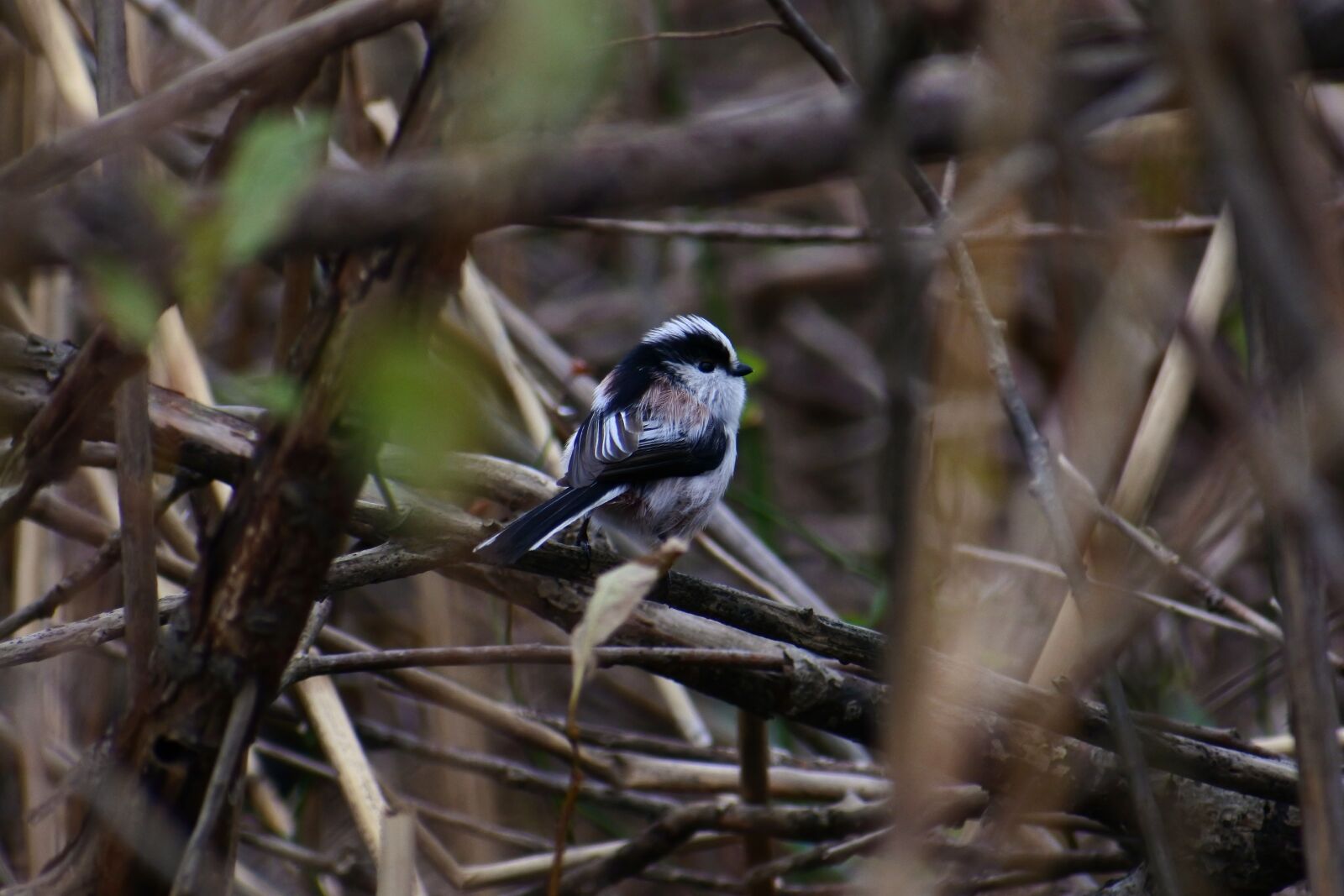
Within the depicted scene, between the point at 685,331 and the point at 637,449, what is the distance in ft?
3.49


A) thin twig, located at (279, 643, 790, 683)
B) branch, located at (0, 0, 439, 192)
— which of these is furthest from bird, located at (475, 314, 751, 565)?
branch, located at (0, 0, 439, 192)

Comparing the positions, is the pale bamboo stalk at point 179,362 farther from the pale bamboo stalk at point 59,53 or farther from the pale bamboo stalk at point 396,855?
the pale bamboo stalk at point 396,855

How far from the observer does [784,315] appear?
6.91 metres

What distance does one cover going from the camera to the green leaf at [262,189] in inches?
39.0

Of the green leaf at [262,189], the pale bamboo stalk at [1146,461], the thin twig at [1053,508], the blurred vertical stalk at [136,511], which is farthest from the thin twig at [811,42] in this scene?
the green leaf at [262,189]

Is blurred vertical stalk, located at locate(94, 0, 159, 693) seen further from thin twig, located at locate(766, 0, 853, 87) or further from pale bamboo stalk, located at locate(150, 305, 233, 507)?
thin twig, located at locate(766, 0, 853, 87)

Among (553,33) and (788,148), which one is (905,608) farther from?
(553,33)

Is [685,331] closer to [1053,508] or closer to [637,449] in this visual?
[637,449]

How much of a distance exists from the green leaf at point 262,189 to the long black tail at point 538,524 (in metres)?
1.21

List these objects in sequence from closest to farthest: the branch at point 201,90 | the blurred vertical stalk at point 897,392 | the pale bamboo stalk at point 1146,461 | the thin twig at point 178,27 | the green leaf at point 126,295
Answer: the blurred vertical stalk at point 897,392 → the green leaf at point 126,295 → the branch at point 201,90 → the pale bamboo stalk at point 1146,461 → the thin twig at point 178,27

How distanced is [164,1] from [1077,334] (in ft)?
9.11

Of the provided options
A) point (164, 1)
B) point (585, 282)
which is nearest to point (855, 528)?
point (585, 282)

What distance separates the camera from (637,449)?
11.1 feet

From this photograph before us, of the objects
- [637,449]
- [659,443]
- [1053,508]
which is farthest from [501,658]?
[659,443]
